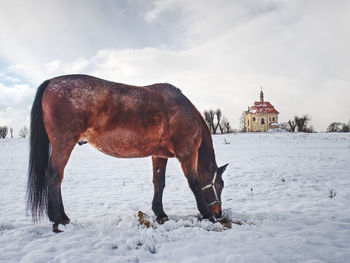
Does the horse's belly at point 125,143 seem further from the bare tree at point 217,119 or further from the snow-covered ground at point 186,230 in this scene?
the bare tree at point 217,119

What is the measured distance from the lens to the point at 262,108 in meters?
63.8

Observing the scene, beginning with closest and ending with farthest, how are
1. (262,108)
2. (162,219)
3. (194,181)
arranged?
(194,181)
(162,219)
(262,108)

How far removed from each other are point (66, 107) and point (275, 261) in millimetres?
3373

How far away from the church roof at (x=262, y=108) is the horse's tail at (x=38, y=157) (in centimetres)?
6440

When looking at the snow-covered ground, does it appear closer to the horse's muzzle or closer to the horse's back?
the horse's muzzle

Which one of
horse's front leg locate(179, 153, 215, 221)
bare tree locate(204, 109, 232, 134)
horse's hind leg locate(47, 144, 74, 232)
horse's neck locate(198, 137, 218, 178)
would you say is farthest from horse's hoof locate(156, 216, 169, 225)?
bare tree locate(204, 109, 232, 134)

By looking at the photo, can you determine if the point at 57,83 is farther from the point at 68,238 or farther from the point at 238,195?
the point at 238,195

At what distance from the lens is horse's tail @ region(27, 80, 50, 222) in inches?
140

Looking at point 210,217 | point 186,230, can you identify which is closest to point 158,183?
point 210,217

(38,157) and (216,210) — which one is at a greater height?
(38,157)

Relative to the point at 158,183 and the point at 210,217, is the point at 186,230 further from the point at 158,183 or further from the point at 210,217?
the point at 158,183

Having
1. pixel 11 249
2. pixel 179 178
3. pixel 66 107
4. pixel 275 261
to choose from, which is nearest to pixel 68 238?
pixel 11 249

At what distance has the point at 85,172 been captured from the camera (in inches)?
443

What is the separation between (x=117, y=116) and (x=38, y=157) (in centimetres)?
141
